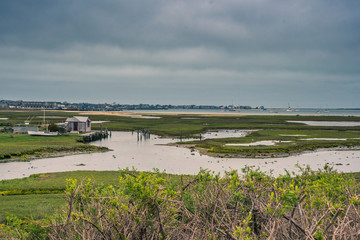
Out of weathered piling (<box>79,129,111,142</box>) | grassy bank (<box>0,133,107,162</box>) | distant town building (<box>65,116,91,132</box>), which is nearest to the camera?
grassy bank (<box>0,133,107,162</box>)

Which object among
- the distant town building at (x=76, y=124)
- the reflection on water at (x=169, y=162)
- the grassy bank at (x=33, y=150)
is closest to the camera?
the reflection on water at (x=169, y=162)

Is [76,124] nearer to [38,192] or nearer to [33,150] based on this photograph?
[33,150]

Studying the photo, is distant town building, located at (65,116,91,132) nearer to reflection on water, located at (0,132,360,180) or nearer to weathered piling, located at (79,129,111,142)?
weathered piling, located at (79,129,111,142)

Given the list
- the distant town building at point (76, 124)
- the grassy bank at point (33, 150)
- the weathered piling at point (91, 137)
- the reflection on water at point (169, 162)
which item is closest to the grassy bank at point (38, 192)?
the reflection on water at point (169, 162)

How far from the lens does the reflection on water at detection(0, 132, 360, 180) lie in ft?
109

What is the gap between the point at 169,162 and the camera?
38000 millimetres

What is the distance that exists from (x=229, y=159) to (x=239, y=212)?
1323 inches

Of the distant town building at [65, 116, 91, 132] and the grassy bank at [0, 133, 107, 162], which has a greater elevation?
the distant town building at [65, 116, 91, 132]

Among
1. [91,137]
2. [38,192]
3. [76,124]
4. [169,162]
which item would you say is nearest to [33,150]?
[169,162]

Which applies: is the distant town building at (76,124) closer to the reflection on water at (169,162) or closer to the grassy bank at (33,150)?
the grassy bank at (33,150)

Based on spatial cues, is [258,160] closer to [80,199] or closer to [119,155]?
[119,155]

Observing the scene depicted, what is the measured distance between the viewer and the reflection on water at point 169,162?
3319 centimetres

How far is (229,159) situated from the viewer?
40.4 meters

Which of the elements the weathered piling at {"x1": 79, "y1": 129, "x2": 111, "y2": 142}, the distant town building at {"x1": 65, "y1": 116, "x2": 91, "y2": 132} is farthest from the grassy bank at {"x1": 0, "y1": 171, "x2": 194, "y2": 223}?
the distant town building at {"x1": 65, "y1": 116, "x2": 91, "y2": 132}
